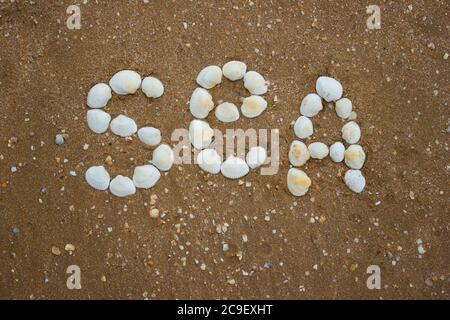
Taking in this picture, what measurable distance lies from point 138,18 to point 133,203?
2.13 feet

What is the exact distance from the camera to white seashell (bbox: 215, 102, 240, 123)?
1.84m

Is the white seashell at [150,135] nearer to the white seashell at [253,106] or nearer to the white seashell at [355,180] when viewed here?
the white seashell at [253,106]

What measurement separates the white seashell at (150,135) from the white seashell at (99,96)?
0.16m

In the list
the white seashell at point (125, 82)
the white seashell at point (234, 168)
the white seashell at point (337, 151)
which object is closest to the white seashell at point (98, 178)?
the white seashell at point (125, 82)

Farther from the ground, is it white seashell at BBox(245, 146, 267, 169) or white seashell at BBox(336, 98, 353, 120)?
white seashell at BBox(336, 98, 353, 120)

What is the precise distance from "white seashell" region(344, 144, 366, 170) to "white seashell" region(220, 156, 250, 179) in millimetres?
350

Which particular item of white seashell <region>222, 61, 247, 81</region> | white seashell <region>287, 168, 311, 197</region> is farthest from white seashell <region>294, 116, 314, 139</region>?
white seashell <region>222, 61, 247, 81</region>

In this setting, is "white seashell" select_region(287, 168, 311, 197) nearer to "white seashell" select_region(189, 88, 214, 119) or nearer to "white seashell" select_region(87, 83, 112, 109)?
"white seashell" select_region(189, 88, 214, 119)

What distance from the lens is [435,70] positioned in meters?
1.93

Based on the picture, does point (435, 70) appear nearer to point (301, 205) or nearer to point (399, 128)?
point (399, 128)

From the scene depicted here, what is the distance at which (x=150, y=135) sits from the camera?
183 cm

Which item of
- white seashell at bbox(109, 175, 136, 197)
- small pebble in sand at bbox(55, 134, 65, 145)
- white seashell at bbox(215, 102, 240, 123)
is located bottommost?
white seashell at bbox(109, 175, 136, 197)

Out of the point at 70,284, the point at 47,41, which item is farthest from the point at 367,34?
the point at 70,284

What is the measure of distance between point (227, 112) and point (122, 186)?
0.44 metres
